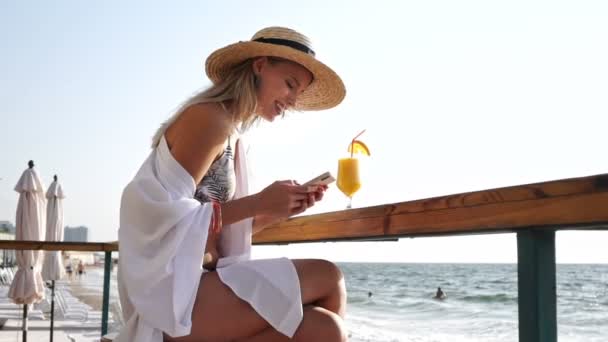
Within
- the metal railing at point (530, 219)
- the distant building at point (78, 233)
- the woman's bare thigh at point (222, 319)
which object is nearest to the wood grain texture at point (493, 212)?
the metal railing at point (530, 219)

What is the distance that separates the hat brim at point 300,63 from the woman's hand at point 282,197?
459 mm

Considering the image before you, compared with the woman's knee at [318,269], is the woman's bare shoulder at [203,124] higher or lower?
higher

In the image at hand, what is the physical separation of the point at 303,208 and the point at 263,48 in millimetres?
502

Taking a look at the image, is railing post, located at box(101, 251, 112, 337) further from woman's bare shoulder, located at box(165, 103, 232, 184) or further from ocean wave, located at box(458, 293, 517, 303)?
ocean wave, located at box(458, 293, 517, 303)

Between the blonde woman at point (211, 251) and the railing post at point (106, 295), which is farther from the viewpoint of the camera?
the railing post at point (106, 295)

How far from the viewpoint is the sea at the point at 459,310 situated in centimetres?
1479

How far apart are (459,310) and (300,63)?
1784 cm

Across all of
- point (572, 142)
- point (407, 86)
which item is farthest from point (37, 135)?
point (572, 142)

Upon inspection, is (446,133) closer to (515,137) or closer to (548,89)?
(515,137)

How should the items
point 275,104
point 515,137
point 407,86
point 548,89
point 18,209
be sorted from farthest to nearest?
1. point 548,89
2. point 515,137
3. point 407,86
4. point 18,209
5. point 275,104

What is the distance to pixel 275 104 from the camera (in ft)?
6.26

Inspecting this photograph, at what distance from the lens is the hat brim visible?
1938mm

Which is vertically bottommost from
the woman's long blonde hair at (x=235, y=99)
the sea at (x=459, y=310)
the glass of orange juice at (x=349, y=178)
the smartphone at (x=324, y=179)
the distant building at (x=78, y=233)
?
the sea at (x=459, y=310)

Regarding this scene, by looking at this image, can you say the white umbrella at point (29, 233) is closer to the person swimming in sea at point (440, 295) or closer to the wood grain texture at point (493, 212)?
the wood grain texture at point (493, 212)
